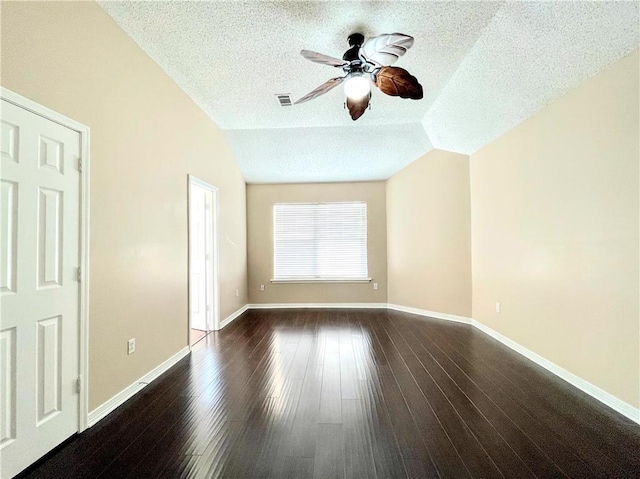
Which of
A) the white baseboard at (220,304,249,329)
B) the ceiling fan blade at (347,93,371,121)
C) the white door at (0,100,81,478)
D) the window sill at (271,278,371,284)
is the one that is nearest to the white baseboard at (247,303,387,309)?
the white baseboard at (220,304,249,329)

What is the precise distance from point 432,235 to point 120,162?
432cm

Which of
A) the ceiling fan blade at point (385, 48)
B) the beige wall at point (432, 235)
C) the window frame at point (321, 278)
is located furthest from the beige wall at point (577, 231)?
the window frame at point (321, 278)

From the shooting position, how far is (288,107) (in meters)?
3.61

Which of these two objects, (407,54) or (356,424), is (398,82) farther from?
(356,424)

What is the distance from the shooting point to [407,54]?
2.63 metres

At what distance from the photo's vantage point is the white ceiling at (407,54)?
82.0 inches

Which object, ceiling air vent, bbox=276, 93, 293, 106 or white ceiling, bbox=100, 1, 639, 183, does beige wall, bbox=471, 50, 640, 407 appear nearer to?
white ceiling, bbox=100, 1, 639, 183

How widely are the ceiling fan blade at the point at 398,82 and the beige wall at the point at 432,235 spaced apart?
262cm

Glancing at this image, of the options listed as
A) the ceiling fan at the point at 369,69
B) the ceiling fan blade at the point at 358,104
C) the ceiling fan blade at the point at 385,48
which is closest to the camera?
the ceiling fan blade at the point at 385,48

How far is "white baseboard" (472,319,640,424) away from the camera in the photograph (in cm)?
205

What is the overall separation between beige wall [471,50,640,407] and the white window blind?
256cm

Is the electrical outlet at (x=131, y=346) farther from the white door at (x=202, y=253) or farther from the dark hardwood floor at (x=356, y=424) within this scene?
the white door at (x=202, y=253)

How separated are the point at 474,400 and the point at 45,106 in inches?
141

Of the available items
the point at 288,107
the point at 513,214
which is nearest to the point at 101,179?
the point at 288,107
